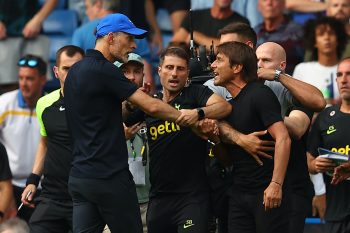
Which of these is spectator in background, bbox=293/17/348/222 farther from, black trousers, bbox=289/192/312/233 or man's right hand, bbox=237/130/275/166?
man's right hand, bbox=237/130/275/166

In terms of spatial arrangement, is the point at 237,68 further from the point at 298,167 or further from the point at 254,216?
the point at 254,216

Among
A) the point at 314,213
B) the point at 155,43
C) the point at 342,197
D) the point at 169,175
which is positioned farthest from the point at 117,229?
the point at 155,43

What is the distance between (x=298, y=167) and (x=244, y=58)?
0.95 metres

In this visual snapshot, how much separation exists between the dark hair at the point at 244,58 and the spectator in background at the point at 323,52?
Result: 300cm

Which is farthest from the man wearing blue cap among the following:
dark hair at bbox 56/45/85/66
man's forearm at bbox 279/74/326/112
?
dark hair at bbox 56/45/85/66

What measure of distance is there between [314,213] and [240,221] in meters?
2.59

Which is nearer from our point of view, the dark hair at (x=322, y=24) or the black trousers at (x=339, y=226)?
the black trousers at (x=339, y=226)

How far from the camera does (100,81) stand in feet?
27.2

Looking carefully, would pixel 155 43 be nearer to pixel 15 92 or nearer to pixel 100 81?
pixel 15 92

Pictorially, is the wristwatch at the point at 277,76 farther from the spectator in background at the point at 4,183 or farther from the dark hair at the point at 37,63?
the dark hair at the point at 37,63

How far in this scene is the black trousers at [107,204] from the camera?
8.36 m

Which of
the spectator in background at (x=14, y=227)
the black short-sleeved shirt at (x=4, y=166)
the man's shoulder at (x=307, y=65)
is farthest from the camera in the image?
the man's shoulder at (x=307, y=65)

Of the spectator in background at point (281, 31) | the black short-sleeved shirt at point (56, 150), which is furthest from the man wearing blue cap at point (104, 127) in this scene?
the spectator in background at point (281, 31)

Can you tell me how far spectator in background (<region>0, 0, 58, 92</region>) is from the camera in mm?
13305
